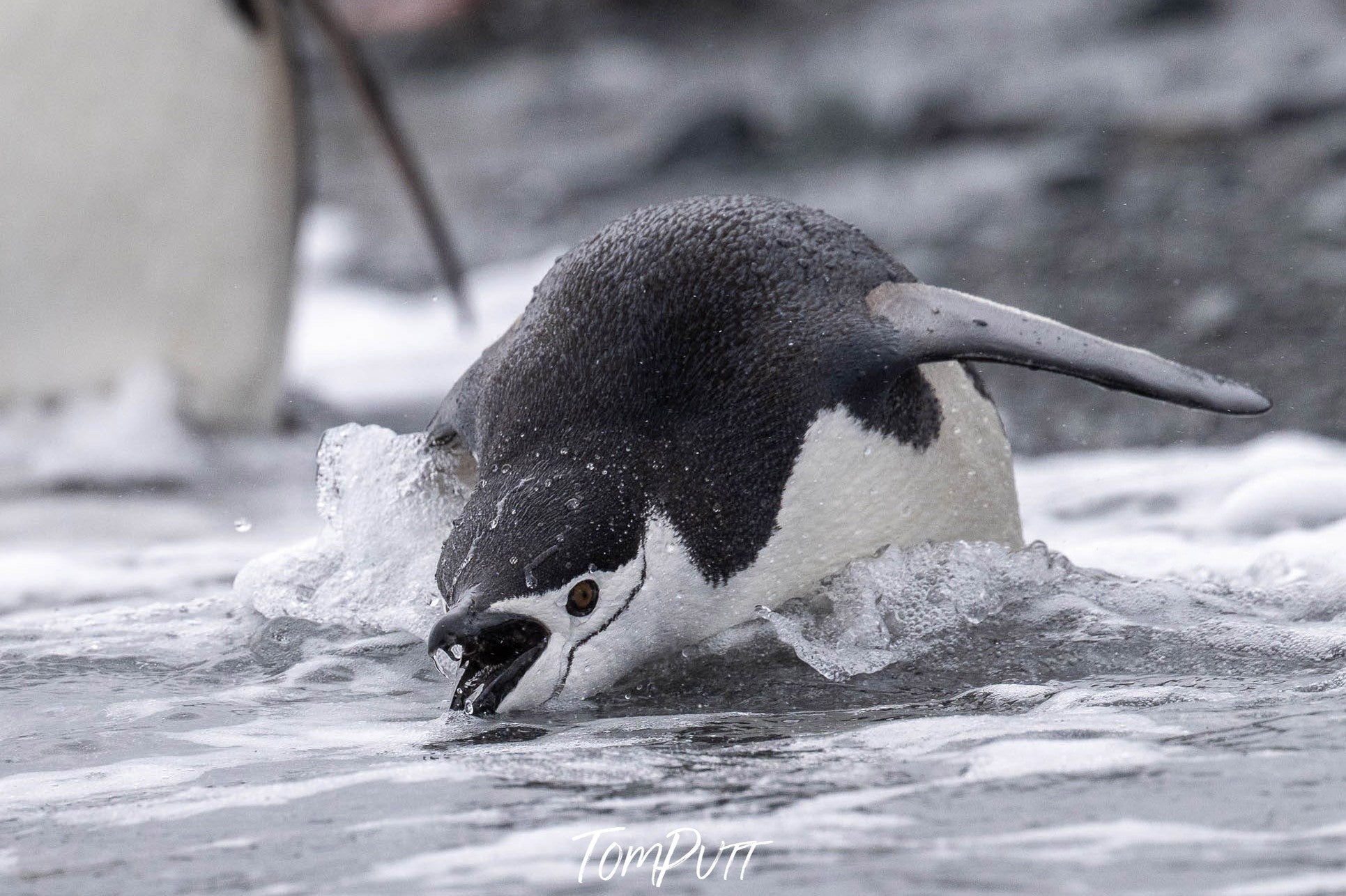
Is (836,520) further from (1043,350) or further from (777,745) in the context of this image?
(777,745)

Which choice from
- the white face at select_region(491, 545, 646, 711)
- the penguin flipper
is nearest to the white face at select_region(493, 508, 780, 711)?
the white face at select_region(491, 545, 646, 711)

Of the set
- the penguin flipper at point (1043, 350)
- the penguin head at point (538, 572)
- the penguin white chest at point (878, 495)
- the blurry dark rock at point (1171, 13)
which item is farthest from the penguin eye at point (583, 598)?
the blurry dark rock at point (1171, 13)

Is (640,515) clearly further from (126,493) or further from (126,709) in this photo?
(126,493)

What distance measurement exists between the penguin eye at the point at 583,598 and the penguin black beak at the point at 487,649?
4cm

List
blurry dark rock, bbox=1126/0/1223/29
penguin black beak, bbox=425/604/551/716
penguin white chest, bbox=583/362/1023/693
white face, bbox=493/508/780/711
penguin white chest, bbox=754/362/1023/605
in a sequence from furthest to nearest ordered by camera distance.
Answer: blurry dark rock, bbox=1126/0/1223/29 < penguin white chest, bbox=754/362/1023/605 < penguin white chest, bbox=583/362/1023/693 < white face, bbox=493/508/780/711 < penguin black beak, bbox=425/604/551/716

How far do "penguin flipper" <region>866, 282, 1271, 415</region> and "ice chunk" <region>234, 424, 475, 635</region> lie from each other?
0.74 meters

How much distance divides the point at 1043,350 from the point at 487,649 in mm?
868

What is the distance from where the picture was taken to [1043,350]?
8.61 ft

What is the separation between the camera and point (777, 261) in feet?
8.73

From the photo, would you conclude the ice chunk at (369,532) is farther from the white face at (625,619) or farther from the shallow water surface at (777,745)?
the white face at (625,619)

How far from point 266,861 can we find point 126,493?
9.31ft

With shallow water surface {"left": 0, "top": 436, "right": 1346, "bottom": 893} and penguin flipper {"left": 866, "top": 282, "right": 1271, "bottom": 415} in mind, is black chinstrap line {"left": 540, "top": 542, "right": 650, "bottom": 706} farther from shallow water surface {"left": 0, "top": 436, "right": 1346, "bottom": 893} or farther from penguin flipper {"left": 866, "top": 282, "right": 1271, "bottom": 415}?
penguin flipper {"left": 866, "top": 282, "right": 1271, "bottom": 415}

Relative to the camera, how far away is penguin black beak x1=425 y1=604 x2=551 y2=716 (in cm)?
214

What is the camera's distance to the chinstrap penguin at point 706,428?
2291mm
